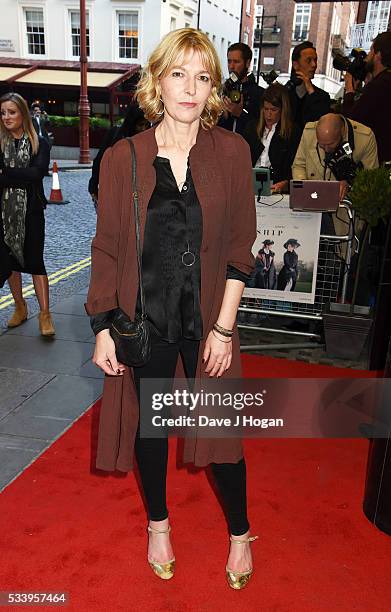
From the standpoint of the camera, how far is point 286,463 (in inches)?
123

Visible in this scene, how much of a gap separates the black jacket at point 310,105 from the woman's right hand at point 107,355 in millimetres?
4234

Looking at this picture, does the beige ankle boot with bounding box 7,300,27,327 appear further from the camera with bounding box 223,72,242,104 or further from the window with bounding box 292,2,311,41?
the window with bounding box 292,2,311,41

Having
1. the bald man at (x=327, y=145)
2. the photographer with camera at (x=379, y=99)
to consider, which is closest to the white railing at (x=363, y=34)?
the photographer with camera at (x=379, y=99)

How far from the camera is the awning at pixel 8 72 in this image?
1045 inches

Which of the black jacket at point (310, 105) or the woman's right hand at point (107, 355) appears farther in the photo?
the black jacket at point (310, 105)

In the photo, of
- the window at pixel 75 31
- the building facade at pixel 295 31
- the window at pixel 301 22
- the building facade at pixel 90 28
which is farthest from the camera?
the window at pixel 301 22

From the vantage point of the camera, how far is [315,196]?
428cm

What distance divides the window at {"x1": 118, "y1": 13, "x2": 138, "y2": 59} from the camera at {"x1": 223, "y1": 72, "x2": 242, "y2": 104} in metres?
23.2

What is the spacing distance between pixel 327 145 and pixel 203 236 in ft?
9.66

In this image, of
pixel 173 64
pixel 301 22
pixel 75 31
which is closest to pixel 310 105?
pixel 173 64

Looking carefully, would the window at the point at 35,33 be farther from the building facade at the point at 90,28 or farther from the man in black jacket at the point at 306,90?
the man in black jacket at the point at 306,90

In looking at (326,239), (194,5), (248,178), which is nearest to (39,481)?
(248,178)

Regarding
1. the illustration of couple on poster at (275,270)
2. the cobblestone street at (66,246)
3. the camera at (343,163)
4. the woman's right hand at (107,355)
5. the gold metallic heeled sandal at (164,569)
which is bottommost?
the cobblestone street at (66,246)

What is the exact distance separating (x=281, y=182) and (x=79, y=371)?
2.42m
